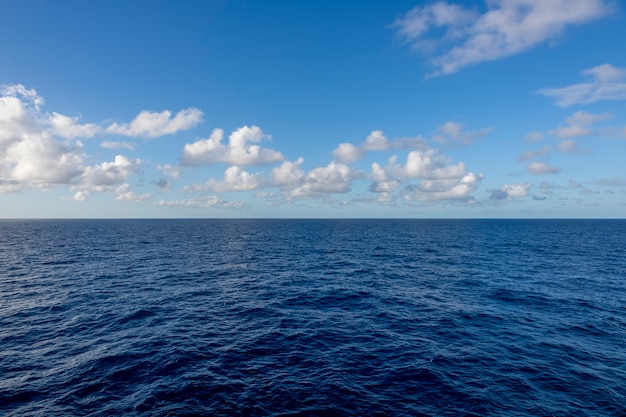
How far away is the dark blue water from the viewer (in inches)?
902

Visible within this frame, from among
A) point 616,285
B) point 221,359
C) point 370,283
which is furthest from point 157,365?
point 616,285

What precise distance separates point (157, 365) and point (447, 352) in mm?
26899

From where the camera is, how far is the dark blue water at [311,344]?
2292 centimetres

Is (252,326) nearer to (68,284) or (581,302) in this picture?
(68,284)

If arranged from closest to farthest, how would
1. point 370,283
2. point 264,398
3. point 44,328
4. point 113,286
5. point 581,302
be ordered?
point 264,398 → point 44,328 → point 581,302 → point 113,286 → point 370,283

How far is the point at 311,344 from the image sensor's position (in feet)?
107

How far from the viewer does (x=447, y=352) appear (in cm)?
3073

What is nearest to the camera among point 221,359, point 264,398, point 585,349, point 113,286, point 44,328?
point 264,398

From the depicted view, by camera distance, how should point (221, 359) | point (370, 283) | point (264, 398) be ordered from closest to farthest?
point (264, 398), point (221, 359), point (370, 283)

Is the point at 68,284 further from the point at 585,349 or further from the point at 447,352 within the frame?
the point at 585,349

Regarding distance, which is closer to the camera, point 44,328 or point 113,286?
point 44,328

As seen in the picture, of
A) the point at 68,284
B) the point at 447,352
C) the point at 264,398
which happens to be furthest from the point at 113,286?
the point at 447,352

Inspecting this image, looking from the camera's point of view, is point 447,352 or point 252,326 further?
point 252,326

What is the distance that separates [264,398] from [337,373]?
666 centimetres
